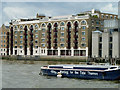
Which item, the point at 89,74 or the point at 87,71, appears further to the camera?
the point at 87,71

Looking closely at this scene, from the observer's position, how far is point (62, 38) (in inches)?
4358

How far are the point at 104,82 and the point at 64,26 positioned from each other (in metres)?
66.2

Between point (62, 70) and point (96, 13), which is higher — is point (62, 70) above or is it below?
below

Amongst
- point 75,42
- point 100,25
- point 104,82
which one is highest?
point 100,25

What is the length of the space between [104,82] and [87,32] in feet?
197

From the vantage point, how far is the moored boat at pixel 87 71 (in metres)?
46.7

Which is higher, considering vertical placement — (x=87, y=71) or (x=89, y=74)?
(x=87, y=71)

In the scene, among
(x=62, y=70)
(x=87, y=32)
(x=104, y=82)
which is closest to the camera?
(x=104, y=82)

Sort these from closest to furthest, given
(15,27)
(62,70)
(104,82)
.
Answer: (104,82) → (62,70) → (15,27)

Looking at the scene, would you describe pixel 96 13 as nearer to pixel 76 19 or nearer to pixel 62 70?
pixel 76 19

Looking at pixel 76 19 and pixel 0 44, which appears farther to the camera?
pixel 0 44

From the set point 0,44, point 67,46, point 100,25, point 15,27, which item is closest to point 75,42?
point 67,46

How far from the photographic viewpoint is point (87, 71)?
1924 inches

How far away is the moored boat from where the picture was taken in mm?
46688
